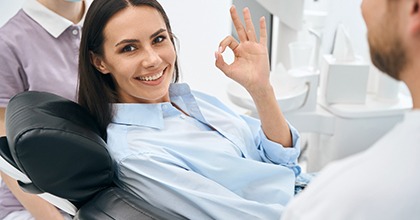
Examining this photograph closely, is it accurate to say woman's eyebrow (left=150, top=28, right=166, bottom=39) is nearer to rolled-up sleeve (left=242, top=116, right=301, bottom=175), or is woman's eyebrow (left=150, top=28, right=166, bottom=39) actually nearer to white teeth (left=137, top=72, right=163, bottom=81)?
white teeth (left=137, top=72, right=163, bottom=81)

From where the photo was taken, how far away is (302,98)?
205 cm

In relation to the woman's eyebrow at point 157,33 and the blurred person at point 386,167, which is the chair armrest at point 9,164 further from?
the blurred person at point 386,167

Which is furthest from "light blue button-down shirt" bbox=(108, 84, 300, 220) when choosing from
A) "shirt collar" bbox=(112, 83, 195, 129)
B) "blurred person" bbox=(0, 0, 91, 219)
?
"blurred person" bbox=(0, 0, 91, 219)

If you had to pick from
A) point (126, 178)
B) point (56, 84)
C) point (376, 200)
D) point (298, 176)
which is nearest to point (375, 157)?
point (376, 200)

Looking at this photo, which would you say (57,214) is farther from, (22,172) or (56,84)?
(56,84)

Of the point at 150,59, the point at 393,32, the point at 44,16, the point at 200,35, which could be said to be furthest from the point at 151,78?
the point at 200,35

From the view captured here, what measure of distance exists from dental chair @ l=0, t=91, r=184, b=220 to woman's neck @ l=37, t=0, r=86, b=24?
0.36 meters

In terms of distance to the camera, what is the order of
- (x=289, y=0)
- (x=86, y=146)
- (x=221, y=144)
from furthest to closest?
1. (x=289, y=0)
2. (x=221, y=144)
3. (x=86, y=146)

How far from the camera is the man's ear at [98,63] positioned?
1192mm

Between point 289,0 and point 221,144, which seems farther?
point 289,0

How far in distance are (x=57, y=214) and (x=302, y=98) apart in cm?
129

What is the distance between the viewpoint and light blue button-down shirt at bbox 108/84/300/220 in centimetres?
105

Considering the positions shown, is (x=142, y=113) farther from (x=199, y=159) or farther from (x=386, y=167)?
(x=386, y=167)

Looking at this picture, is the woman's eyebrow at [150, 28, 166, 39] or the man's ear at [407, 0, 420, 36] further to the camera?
the woman's eyebrow at [150, 28, 166, 39]
